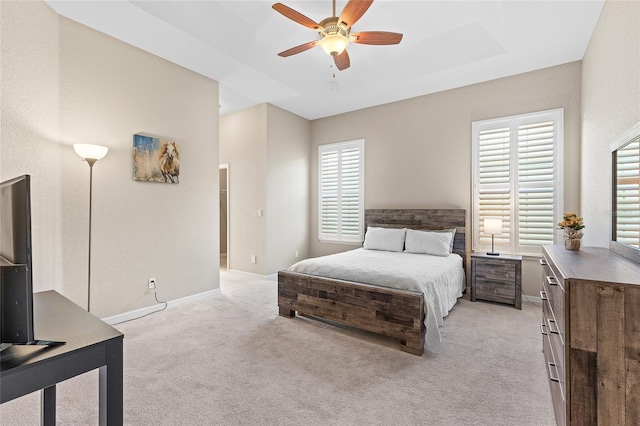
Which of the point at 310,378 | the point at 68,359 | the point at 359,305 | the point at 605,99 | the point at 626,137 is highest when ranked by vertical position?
the point at 605,99

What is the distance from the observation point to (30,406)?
1880 mm

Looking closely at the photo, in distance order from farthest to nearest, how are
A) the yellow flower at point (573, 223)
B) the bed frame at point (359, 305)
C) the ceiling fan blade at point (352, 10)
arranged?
1. the bed frame at point (359, 305)
2. the yellow flower at point (573, 223)
3. the ceiling fan blade at point (352, 10)

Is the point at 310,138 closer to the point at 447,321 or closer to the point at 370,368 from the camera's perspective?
the point at 447,321

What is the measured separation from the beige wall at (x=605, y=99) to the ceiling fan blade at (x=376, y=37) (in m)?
1.54

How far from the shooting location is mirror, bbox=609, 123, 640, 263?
5.71 feet

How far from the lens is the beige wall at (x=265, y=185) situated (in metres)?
5.21

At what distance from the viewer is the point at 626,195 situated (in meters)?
1.91

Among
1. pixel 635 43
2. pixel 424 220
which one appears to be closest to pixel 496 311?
pixel 424 220

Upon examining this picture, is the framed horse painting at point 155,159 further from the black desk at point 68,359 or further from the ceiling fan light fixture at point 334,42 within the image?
the black desk at point 68,359

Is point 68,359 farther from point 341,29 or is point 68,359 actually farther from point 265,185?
point 265,185

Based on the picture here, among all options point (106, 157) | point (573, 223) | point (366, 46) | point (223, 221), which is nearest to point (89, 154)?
point (106, 157)

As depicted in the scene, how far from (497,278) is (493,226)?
65 centimetres

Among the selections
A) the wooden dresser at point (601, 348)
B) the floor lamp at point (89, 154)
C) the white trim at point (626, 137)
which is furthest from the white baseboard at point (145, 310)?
the white trim at point (626, 137)

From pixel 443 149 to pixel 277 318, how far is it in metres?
3.42
